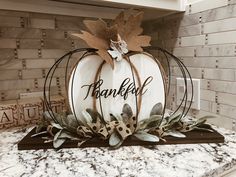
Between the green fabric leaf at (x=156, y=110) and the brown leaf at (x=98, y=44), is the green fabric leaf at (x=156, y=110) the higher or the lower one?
the lower one

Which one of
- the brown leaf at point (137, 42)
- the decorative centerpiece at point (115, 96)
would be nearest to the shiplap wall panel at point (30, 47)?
the decorative centerpiece at point (115, 96)

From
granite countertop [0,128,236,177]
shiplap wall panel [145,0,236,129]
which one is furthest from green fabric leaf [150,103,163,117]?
shiplap wall panel [145,0,236,129]

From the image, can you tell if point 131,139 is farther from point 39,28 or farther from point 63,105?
point 39,28

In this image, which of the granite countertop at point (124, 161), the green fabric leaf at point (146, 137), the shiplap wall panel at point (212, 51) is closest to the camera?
the granite countertop at point (124, 161)

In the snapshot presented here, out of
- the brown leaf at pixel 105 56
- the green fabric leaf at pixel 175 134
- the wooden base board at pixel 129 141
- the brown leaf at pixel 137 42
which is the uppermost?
the brown leaf at pixel 137 42

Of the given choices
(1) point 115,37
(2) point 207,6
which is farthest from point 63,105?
(2) point 207,6

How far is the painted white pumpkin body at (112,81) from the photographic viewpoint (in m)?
0.60

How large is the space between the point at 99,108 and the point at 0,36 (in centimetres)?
48

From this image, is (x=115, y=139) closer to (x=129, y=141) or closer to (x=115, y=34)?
(x=129, y=141)

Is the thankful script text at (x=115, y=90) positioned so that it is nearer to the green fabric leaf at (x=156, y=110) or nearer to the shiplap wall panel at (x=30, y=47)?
the green fabric leaf at (x=156, y=110)

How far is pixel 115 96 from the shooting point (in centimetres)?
61

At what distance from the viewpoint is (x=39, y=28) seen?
2.76ft

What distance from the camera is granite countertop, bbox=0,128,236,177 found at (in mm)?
448

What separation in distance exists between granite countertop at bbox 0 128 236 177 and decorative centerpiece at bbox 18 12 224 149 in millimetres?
32
